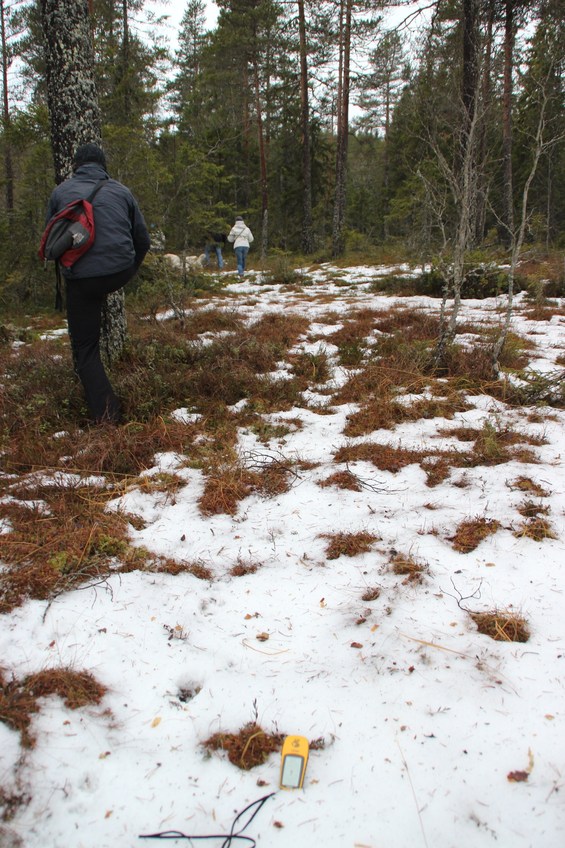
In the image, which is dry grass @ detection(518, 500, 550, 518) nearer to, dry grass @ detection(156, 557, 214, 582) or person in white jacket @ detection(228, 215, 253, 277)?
dry grass @ detection(156, 557, 214, 582)

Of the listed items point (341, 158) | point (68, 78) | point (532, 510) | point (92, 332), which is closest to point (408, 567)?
point (532, 510)

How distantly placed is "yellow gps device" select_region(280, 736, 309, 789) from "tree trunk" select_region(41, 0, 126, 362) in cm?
478

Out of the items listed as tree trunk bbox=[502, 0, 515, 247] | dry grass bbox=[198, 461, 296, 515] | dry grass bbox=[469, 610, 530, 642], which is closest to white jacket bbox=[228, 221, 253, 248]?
tree trunk bbox=[502, 0, 515, 247]

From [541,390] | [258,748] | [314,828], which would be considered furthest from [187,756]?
[541,390]

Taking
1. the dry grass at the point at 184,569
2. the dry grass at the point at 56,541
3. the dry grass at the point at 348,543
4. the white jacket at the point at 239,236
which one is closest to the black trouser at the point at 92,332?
the dry grass at the point at 56,541

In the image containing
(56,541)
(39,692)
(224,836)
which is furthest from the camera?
(56,541)

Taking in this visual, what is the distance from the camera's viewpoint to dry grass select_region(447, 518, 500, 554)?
2578mm

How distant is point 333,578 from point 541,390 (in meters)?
3.04

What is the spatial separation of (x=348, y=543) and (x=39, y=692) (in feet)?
5.26

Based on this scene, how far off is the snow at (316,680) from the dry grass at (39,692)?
0.03 m

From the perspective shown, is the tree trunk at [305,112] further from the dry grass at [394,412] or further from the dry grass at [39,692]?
the dry grass at [39,692]

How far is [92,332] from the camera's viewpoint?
3.84m

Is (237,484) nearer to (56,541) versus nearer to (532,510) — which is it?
(56,541)

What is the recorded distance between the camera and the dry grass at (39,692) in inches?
67.4
